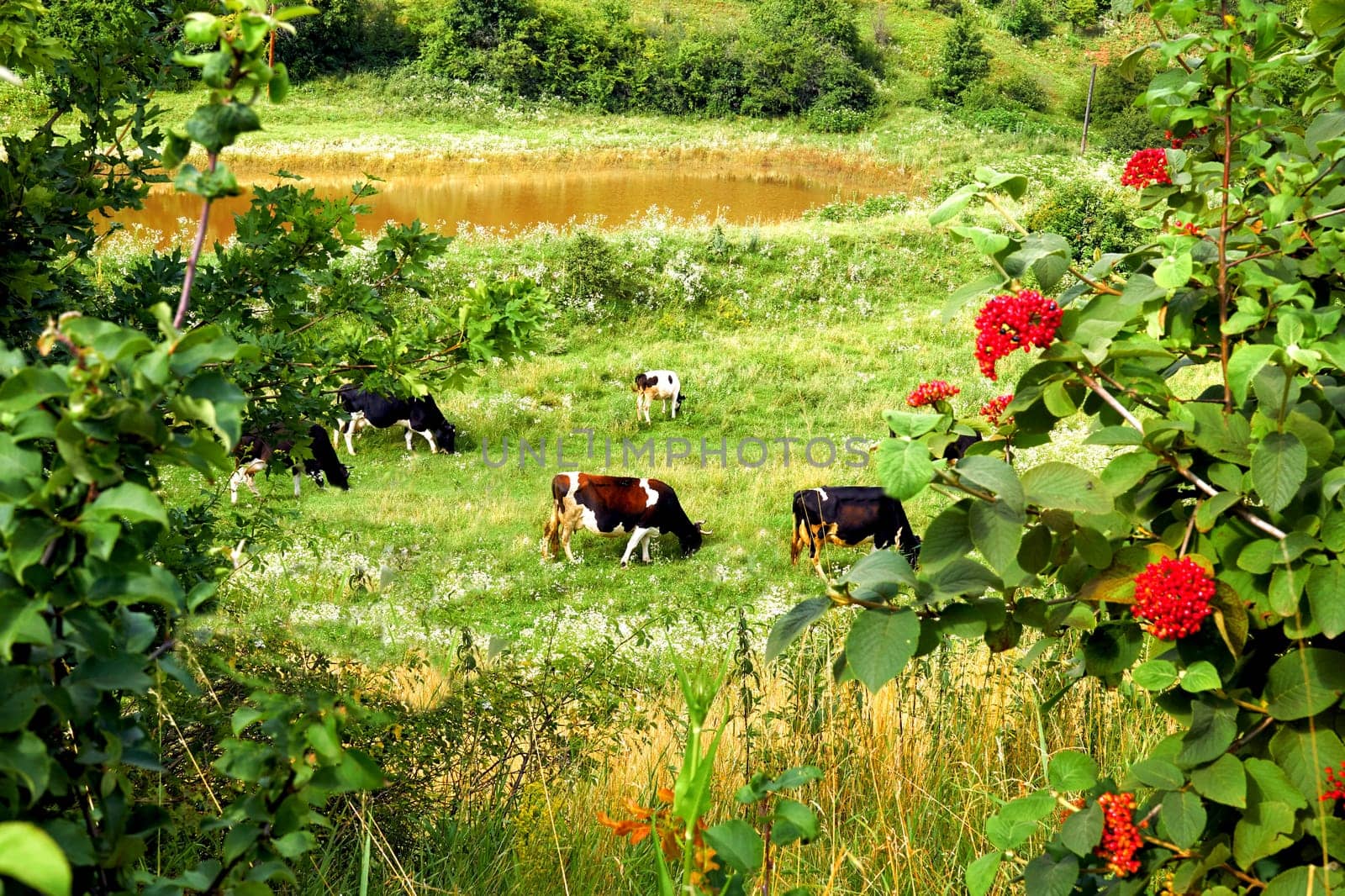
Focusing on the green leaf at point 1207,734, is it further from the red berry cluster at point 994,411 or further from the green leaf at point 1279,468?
the red berry cluster at point 994,411

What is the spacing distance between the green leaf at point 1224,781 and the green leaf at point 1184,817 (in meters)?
0.02

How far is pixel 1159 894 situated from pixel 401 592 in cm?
699

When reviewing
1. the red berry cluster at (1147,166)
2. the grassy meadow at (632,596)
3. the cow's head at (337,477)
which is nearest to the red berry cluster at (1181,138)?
the red berry cluster at (1147,166)

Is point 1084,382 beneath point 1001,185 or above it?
beneath

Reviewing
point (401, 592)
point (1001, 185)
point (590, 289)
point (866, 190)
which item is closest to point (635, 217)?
point (590, 289)

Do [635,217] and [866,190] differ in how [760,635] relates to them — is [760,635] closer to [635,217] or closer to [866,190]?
[635,217]

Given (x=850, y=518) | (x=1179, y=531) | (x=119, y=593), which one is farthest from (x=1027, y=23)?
(x=119, y=593)

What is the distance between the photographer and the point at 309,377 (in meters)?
3.90

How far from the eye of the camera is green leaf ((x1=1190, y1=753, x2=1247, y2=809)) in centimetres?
175

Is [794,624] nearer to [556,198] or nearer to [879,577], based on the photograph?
[879,577]

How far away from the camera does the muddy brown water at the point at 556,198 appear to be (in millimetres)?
24203

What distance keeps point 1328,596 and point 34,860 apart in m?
1.72

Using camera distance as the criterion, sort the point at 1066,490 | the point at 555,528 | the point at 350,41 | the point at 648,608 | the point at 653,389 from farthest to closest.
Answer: the point at 350,41 → the point at 653,389 → the point at 555,528 → the point at 648,608 → the point at 1066,490

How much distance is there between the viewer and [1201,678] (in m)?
1.75
